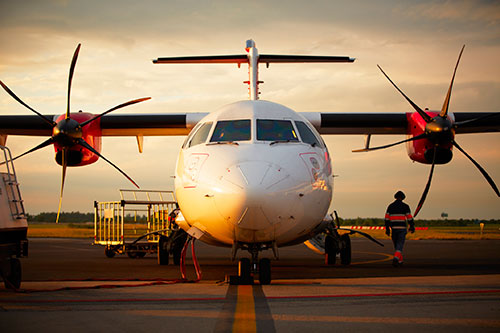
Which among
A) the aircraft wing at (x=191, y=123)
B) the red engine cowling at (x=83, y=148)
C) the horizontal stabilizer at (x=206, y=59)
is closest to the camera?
the red engine cowling at (x=83, y=148)

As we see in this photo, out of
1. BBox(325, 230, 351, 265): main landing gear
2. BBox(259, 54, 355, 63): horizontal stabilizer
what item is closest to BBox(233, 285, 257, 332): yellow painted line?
BBox(325, 230, 351, 265): main landing gear

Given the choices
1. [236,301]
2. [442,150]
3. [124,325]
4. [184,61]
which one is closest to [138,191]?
[184,61]

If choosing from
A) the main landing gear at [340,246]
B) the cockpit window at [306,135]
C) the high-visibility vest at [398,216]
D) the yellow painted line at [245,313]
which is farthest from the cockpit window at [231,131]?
the high-visibility vest at [398,216]

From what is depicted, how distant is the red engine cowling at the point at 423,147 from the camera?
1382 centimetres

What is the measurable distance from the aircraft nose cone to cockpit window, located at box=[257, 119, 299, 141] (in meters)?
1.24

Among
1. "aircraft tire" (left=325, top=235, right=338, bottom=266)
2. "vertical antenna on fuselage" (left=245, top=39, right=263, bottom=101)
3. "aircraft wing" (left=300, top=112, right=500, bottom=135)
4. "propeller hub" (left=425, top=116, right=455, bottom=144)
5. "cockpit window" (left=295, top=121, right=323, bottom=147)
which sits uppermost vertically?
"vertical antenna on fuselage" (left=245, top=39, right=263, bottom=101)

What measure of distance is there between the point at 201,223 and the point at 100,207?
1244cm

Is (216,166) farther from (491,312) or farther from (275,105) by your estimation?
(491,312)

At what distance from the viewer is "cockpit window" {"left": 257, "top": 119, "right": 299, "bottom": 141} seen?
9.54 metres

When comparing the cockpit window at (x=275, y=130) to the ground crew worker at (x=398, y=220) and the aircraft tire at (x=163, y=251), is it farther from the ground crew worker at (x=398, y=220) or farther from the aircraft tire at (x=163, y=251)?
the aircraft tire at (x=163, y=251)

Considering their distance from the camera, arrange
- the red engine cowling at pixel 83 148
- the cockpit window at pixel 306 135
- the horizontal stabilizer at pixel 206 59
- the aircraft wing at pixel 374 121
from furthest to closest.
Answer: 1. the horizontal stabilizer at pixel 206 59
2. the aircraft wing at pixel 374 121
3. the red engine cowling at pixel 83 148
4. the cockpit window at pixel 306 135

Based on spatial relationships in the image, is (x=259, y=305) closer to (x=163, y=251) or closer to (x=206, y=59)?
(x=163, y=251)

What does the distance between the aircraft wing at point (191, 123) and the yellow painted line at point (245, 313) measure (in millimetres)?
8833

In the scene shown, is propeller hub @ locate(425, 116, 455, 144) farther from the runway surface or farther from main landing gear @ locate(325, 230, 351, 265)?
the runway surface
